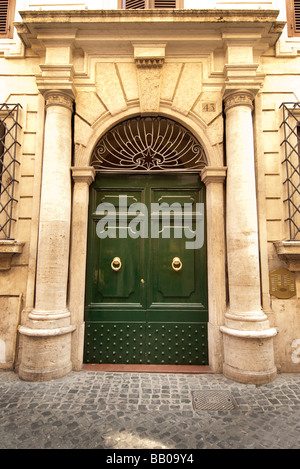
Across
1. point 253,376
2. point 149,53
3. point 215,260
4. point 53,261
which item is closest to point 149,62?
point 149,53

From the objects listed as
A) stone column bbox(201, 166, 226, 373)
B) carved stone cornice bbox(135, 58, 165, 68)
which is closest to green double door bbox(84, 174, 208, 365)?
stone column bbox(201, 166, 226, 373)

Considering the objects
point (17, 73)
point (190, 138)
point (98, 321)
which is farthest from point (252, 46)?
point (98, 321)

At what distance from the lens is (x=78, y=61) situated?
16.1 ft

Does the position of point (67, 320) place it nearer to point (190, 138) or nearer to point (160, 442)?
point (160, 442)

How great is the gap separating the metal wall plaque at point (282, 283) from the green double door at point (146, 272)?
113 centimetres

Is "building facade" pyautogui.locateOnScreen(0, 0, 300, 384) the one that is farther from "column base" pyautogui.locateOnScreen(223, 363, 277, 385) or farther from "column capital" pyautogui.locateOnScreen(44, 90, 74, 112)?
"column base" pyautogui.locateOnScreen(223, 363, 277, 385)

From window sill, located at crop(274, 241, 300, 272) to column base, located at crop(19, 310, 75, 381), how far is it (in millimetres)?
3699

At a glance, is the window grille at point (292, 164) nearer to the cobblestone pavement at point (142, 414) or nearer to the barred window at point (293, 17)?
the barred window at point (293, 17)

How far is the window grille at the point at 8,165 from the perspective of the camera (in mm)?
4680

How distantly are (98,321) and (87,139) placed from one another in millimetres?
3225

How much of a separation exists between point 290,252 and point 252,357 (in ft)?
5.74

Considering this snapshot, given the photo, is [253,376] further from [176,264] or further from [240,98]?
[240,98]

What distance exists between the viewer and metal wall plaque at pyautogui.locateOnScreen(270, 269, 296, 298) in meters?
4.46

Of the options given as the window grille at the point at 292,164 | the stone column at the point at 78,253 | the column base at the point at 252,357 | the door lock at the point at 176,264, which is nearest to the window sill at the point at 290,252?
the window grille at the point at 292,164
